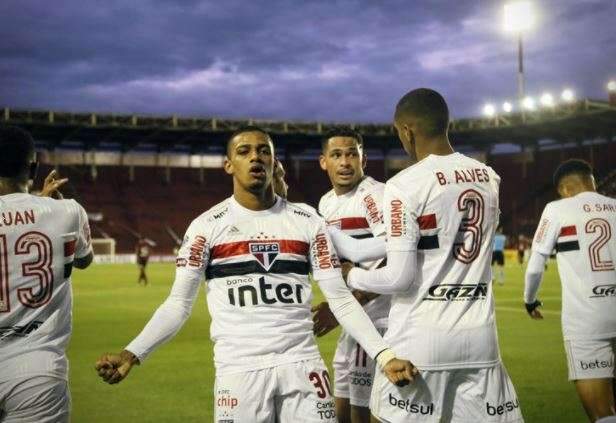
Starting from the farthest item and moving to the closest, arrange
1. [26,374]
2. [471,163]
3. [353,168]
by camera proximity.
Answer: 1. [353,168]
2. [471,163]
3. [26,374]

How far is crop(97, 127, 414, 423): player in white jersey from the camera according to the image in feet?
12.5

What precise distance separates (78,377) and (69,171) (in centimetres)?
5214

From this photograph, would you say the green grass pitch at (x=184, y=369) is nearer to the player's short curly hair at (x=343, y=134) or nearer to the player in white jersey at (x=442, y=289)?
the player's short curly hair at (x=343, y=134)

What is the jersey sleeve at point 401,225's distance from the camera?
3.78 meters

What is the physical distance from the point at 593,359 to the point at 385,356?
262cm

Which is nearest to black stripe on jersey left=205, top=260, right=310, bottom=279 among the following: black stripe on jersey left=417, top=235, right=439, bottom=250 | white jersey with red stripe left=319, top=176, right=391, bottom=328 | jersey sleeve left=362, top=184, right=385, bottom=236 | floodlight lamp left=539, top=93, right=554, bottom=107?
black stripe on jersey left=417, top=235, right=439, bottom=250

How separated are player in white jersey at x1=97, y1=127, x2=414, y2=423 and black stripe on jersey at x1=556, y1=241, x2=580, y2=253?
101 inches

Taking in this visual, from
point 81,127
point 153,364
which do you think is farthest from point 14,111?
point 153,364

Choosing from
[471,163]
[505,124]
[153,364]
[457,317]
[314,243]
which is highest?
[505,124]

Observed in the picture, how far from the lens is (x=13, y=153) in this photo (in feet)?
13.0

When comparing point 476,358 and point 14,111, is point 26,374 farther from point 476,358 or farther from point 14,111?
point 14,111

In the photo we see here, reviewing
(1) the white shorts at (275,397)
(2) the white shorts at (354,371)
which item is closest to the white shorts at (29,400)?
(1) the white shorts at (275,397)

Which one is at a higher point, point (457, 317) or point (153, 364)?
point (457, 317)

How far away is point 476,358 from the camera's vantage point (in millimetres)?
3801
